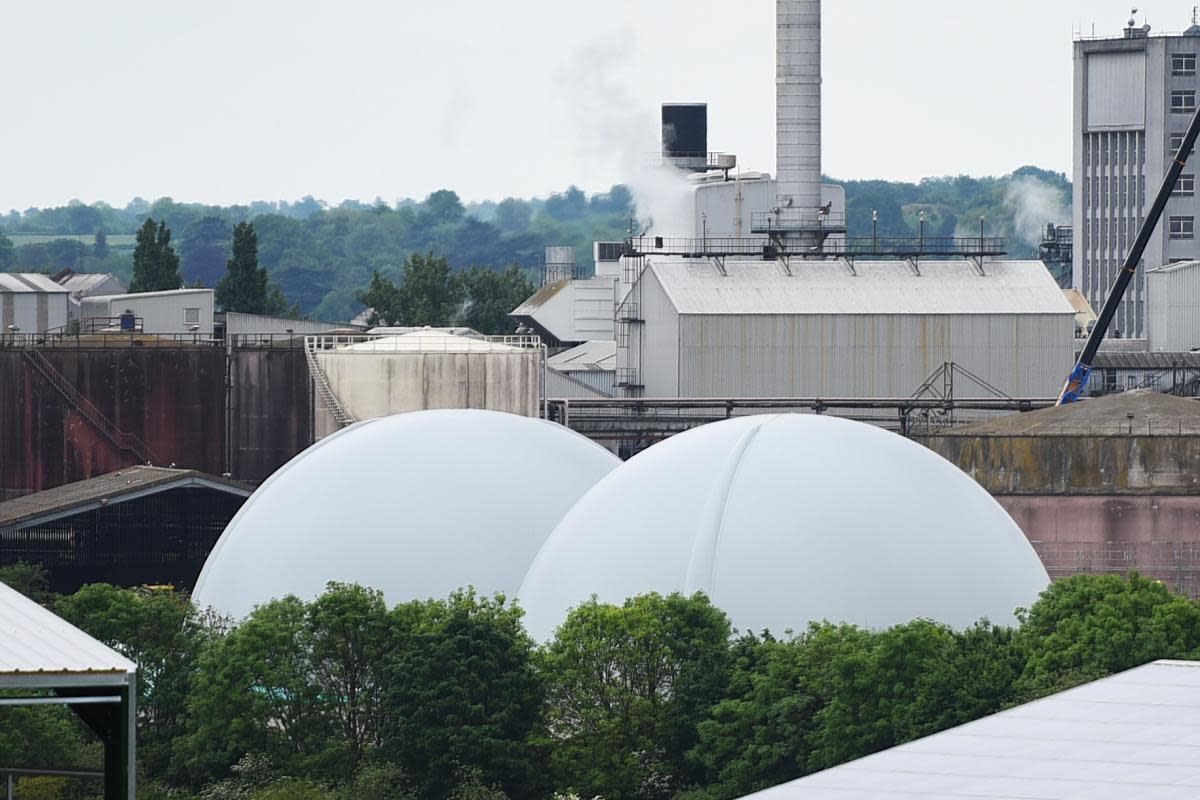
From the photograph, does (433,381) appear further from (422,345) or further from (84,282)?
(84,282)

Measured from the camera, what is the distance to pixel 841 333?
6375 cm

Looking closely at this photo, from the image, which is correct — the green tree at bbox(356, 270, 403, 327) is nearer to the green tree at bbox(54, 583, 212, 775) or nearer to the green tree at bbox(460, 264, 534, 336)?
the green tree at bbox(460, 264, 534, 336)

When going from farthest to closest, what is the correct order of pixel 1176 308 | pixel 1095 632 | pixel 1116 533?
pixel 1176 308 → pixel 1116 533 → pixel 1095 632

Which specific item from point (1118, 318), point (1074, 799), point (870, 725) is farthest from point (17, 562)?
point (1118, 318)

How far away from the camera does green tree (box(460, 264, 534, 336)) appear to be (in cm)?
11338

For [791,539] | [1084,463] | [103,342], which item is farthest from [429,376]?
[791,539]

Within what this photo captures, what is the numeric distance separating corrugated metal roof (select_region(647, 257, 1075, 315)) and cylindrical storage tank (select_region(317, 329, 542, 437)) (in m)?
12.8

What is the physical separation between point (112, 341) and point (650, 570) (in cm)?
3400

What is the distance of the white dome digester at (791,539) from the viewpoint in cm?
2864

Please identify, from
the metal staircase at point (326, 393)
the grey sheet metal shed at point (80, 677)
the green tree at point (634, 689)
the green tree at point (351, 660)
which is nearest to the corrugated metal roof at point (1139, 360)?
the metal staircase at point (326, 393)

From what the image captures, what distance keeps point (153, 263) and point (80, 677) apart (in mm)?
91341

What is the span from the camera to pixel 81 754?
29.2 meters

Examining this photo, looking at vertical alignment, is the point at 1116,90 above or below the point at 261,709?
above

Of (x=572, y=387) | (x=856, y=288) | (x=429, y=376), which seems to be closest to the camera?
(x=429, y=376)
